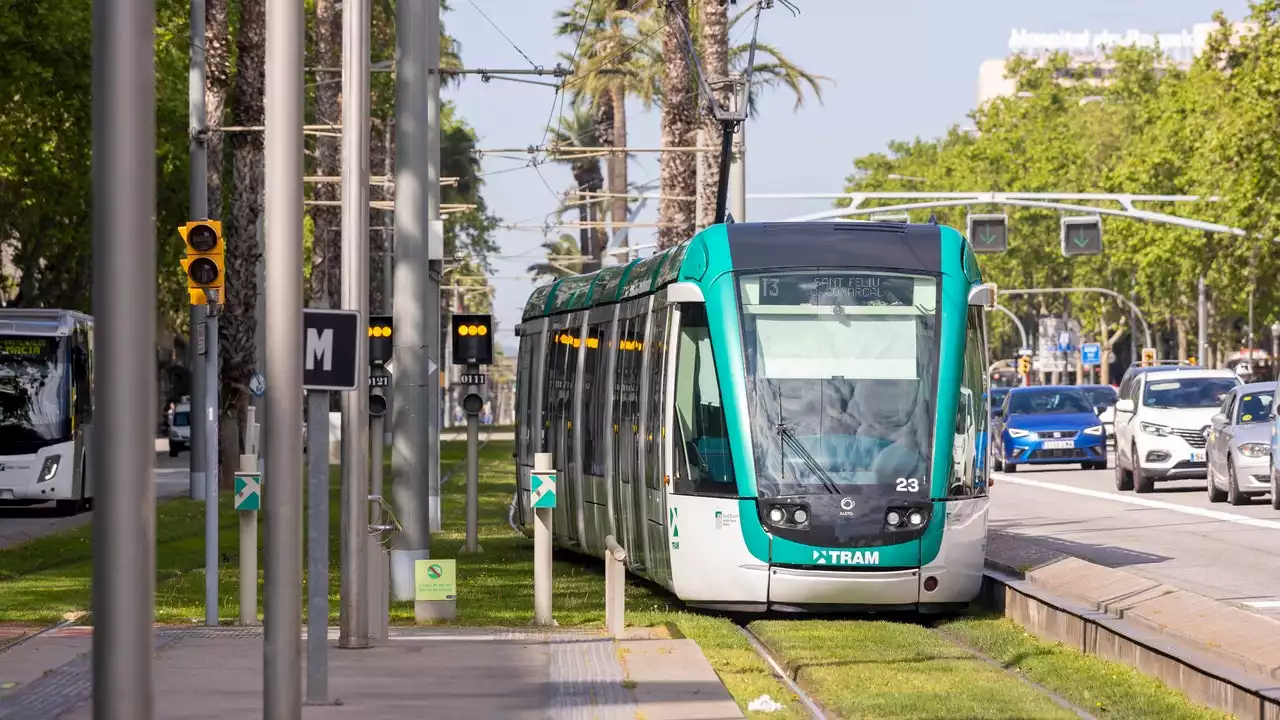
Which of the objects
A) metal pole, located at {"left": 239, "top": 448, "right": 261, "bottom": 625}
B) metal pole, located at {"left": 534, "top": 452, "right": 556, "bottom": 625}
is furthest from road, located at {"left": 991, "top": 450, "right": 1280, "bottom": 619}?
metal pole, located at {"left": 239, "top": 448, "right": 261, "bottom": 625}

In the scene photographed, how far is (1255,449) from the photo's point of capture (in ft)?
97.1

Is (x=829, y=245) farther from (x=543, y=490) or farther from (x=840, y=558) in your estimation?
(x=543, y=490)

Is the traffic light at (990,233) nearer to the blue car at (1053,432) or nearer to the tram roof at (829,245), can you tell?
the blue car at (1053,432)

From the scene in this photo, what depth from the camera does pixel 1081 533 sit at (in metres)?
25.7

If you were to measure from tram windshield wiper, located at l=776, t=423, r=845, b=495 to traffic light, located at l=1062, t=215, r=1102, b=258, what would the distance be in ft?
97.4

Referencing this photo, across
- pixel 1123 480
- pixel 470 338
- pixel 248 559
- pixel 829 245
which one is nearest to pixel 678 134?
pixel 1123 480

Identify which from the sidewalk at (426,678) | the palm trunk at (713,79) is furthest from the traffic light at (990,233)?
the sidewalk at (426,678)

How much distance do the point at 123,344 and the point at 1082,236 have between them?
41.7m

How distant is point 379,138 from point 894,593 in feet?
169

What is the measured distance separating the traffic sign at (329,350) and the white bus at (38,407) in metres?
23.5

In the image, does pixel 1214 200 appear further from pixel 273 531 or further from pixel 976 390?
pixel 273 531

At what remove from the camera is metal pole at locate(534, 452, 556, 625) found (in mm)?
16625

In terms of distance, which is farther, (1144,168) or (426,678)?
(1144,168)

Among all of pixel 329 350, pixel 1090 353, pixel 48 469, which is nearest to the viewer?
pixel 329 350
